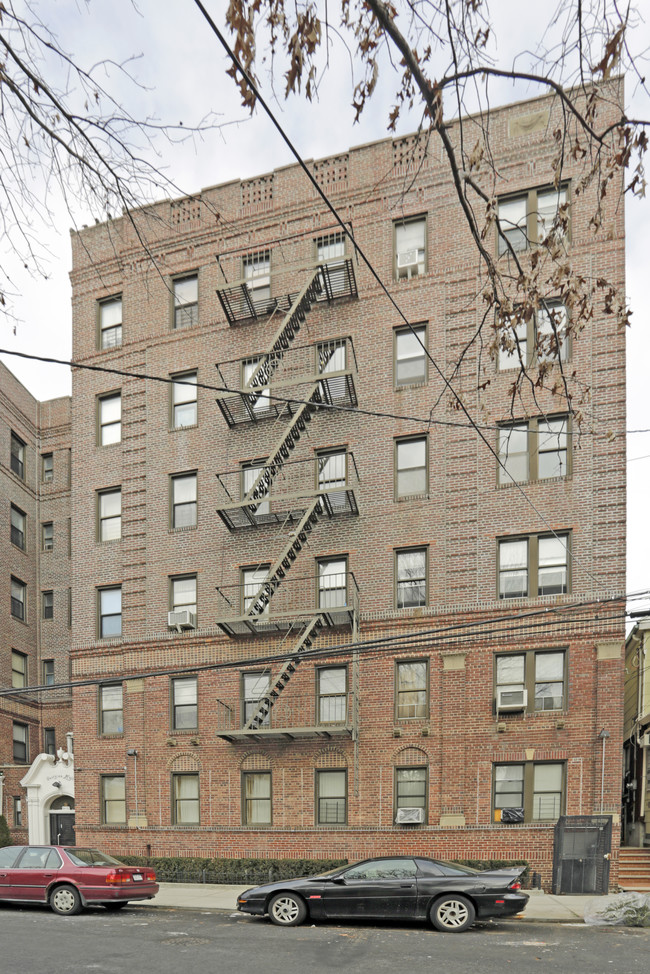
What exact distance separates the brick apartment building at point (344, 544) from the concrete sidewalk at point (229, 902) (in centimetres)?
158

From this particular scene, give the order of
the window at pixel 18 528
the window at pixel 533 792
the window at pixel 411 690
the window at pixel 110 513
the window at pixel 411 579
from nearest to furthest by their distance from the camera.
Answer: the window at pixel 533 792 → the window at pixel 411 690 → the window at pixel 411 579 → the window at pixel 110 513 → the window at pixel 18 528

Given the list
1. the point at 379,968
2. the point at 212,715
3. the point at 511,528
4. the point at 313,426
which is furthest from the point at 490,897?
the point at 313,426

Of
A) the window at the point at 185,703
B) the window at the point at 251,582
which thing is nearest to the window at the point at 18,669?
the window at the point at 185,703

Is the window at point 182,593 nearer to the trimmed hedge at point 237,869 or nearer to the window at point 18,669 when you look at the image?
the trimmed hedge at point 237,869

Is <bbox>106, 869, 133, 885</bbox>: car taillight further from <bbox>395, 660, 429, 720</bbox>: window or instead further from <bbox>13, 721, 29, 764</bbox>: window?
<bbox>13, 721, 29, 764</bbox>: window

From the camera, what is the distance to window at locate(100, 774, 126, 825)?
2583cm

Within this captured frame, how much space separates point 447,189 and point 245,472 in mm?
10146

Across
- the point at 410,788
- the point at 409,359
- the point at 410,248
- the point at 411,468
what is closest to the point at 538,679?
the point at 410,788

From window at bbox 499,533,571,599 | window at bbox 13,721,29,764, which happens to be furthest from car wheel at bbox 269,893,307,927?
window at bbox 13,721,29,764

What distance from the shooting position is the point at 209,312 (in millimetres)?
27172

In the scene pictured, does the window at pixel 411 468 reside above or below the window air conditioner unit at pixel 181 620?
above

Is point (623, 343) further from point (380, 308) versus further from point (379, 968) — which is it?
point (379, 968)

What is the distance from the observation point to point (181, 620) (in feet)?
83.3

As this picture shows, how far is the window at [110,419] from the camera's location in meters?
28.5
